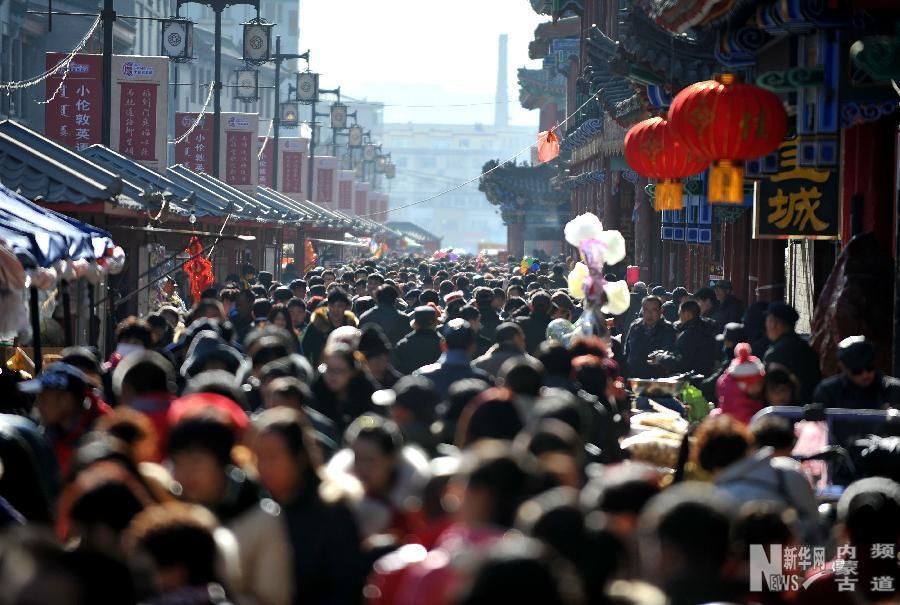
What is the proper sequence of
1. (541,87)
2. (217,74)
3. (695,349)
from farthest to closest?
1. (541,87)
2. (217,74)
3. (695,349)

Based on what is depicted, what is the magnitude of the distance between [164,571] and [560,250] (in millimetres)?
62211

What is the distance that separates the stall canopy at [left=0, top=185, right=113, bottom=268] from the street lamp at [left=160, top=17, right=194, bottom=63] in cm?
1708

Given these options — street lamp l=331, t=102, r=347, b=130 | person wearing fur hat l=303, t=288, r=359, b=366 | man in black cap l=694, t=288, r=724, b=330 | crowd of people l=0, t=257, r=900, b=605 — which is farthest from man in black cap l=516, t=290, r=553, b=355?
street lamp l=331, t=102, r=347, b=130

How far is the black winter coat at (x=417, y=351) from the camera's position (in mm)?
12500

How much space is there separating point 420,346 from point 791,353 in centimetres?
306

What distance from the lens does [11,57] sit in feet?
135

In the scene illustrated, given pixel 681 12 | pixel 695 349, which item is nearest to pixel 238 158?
pixel 681 12

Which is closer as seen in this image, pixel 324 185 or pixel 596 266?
pixel 596 266

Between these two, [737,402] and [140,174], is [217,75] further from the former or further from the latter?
[737,402]

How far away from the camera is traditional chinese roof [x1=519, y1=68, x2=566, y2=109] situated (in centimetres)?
6581

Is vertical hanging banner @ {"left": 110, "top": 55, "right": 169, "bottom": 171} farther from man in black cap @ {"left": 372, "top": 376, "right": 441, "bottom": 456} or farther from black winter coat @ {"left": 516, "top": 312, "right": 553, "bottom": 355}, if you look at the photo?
man in black cap @ {"left": 372, "top": 376, "right": 441, "bottom": 456}

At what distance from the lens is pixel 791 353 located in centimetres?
1091

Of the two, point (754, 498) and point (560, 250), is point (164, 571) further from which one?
point (560, 250)

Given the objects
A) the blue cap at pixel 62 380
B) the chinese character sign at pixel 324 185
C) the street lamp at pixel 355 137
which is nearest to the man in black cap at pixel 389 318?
the blue cap at pixel 62 380
